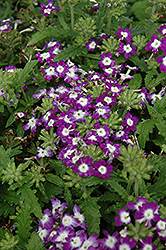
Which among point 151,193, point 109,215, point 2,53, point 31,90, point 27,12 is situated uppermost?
point 27,12

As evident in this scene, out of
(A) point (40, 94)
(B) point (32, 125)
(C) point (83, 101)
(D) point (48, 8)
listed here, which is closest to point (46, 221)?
(B) point (32, 125)

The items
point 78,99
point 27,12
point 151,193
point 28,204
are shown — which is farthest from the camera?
point 27,12

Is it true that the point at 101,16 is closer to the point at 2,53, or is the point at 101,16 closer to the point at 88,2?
the point at 88,2

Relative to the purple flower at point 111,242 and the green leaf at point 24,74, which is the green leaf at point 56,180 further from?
the green leaf at point 24,74

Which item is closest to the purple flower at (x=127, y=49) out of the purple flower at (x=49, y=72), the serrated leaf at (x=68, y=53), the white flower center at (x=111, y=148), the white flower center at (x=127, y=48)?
the white flower center at (x=127, y=48)

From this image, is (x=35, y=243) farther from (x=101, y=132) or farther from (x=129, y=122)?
(x=129, y=122)

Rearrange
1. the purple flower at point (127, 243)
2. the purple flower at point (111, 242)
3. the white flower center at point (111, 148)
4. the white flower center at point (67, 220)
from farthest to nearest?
the white flower center at point (111, 148)
the white flower center at point (67, 220)
the purple flower at point (111, 242)
the purple flower at point (127, 243)

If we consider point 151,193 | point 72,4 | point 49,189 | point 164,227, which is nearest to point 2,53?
point 72,4
